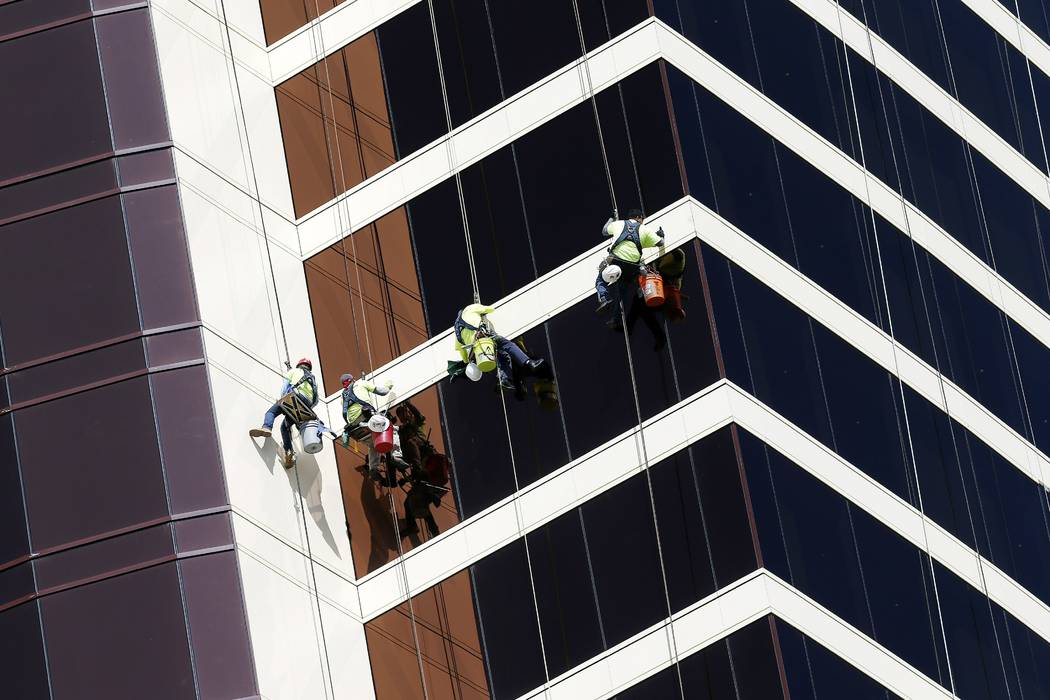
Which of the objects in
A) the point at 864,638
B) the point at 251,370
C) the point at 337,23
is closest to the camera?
the point at 864,638

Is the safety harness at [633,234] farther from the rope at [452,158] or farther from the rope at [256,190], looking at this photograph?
the rope at [256,190]

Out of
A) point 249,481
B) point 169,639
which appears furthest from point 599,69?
point 169,639

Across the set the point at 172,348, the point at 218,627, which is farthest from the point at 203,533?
the point at 172,348

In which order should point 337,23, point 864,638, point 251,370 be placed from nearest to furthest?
point 864,638 → point 251,370 → point 337,23

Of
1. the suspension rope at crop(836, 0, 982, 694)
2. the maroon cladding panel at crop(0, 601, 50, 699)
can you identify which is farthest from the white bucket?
the suspension rope at crop(836, 0, 982, 694)

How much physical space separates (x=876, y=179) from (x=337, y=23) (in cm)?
1035

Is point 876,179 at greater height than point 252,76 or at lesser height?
lesser

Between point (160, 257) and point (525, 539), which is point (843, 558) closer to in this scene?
point (525, 539)

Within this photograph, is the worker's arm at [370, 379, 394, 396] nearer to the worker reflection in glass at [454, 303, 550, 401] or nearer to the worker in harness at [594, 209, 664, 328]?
the worker reflection in glass at [454, 303, 550, 401]

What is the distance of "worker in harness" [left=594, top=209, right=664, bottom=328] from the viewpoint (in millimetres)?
44344

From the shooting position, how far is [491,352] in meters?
45.4

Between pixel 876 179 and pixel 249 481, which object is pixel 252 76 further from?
pixel 876 179

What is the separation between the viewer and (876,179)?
158 feet

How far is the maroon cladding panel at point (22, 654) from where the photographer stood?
145 ft
